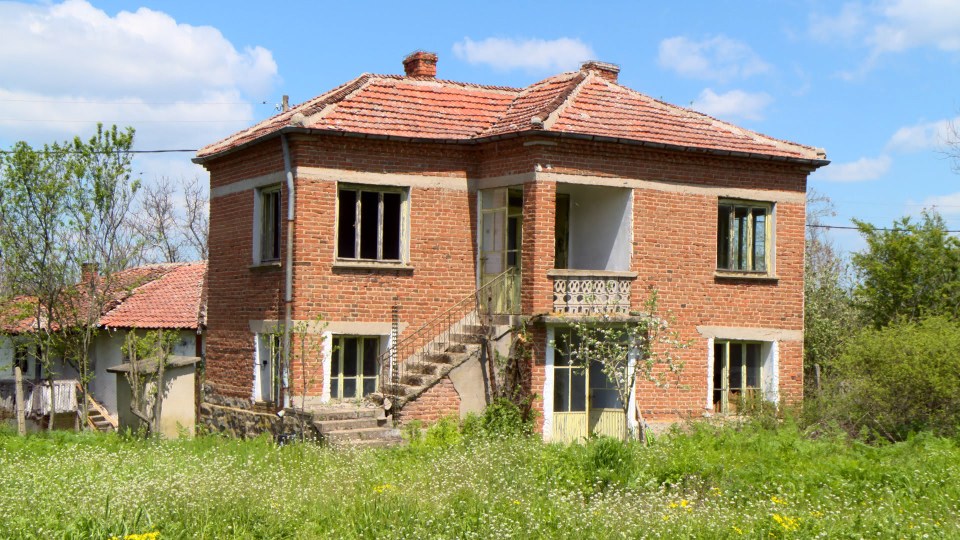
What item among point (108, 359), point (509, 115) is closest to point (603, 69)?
point (509, 115)

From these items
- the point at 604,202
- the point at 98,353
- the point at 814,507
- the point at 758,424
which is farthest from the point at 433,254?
the point at 98,353

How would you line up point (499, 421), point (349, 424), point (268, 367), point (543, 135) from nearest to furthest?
point (349, 424), point (499, 421), point (543, 135), point (268, 367)

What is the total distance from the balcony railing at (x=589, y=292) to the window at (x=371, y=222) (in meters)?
3.07

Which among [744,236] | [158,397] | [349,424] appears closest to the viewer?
[349,424]

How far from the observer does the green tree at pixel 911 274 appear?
27219 mm

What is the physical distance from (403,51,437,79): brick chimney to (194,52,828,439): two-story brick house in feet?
2.87

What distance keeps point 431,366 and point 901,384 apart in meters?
8.26

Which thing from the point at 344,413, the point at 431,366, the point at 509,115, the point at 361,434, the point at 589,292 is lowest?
the point at 361,434

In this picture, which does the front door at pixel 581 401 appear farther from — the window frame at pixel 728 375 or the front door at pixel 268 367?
the front door at pixel 268 367

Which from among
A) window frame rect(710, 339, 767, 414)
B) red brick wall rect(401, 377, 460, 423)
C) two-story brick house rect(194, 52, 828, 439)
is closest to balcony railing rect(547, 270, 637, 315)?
two-story brick house rect(194, 52, 828, 439)

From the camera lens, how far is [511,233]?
21000 mm

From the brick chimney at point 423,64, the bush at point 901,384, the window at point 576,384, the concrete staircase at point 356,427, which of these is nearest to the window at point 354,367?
the concrete staircase at point 356,427

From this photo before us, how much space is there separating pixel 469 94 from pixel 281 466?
10403mm

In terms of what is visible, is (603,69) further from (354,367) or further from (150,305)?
(150,305)
